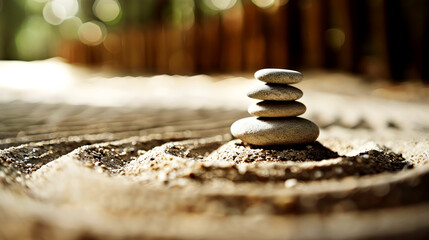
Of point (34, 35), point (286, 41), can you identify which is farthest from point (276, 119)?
point (34, 35)

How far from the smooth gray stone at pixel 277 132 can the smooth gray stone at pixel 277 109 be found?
0.14ft

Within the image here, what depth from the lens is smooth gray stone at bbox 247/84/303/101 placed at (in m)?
2.38

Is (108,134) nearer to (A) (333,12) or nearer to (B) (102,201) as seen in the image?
(B) (102,201)

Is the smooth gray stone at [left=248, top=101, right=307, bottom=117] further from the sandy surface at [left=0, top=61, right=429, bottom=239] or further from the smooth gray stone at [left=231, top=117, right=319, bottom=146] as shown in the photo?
the sandy surface at [left=0, top=61, right=429, bottom=239]

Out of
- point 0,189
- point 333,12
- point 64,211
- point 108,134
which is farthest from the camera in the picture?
point 333,12

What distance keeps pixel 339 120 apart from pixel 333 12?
3244 millimetres

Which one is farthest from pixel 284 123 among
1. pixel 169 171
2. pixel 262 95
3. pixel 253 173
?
pixel 169 171

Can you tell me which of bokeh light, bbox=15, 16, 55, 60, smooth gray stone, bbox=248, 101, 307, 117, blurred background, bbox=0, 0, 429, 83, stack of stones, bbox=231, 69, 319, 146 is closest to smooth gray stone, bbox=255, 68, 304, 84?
stack of stones, bbox=231, 69, 319, 146

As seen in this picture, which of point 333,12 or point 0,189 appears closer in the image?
point 0,189

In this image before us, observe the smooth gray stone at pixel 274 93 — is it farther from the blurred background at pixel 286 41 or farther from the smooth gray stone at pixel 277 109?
the blurred background at pixel 286 41

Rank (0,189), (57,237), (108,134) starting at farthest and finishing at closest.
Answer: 1. (108,134)
2. (0,189)
3. (57,237)

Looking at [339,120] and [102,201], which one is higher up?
[102,201]

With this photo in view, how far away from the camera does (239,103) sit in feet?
16.1

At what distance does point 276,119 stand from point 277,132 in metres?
0.15
